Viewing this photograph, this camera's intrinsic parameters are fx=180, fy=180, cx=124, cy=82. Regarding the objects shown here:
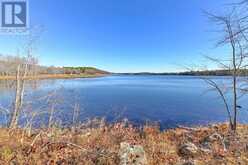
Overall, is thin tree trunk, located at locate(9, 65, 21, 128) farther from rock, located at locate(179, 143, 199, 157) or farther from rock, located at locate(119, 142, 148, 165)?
rock, located at locate(179, 143, 199, 157)

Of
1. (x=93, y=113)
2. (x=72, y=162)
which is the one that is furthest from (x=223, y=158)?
(x=93, y=113)

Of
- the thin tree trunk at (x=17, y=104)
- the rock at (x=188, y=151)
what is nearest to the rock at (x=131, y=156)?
the rock at (x=188, y=151)

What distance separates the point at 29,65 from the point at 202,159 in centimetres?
868

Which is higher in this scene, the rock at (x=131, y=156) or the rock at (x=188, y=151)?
the rock at (x=131, y=156)

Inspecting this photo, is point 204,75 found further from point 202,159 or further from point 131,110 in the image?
point 131,110

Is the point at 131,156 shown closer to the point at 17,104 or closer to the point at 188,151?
the point at 188,151

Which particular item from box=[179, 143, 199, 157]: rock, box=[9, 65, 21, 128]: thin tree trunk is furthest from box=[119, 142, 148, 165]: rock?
box=[9, 65, 21, 128]: thin tree trunk

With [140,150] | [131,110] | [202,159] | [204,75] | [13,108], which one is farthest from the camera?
[131,110]

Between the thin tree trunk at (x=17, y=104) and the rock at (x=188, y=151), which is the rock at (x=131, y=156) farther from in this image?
the thin tree trunk at (x=17, y=104)

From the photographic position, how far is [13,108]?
346 inches

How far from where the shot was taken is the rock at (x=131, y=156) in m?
4.12

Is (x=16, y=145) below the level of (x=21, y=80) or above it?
below

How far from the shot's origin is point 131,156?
4.24 metres

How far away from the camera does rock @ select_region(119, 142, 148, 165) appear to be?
412 cm
